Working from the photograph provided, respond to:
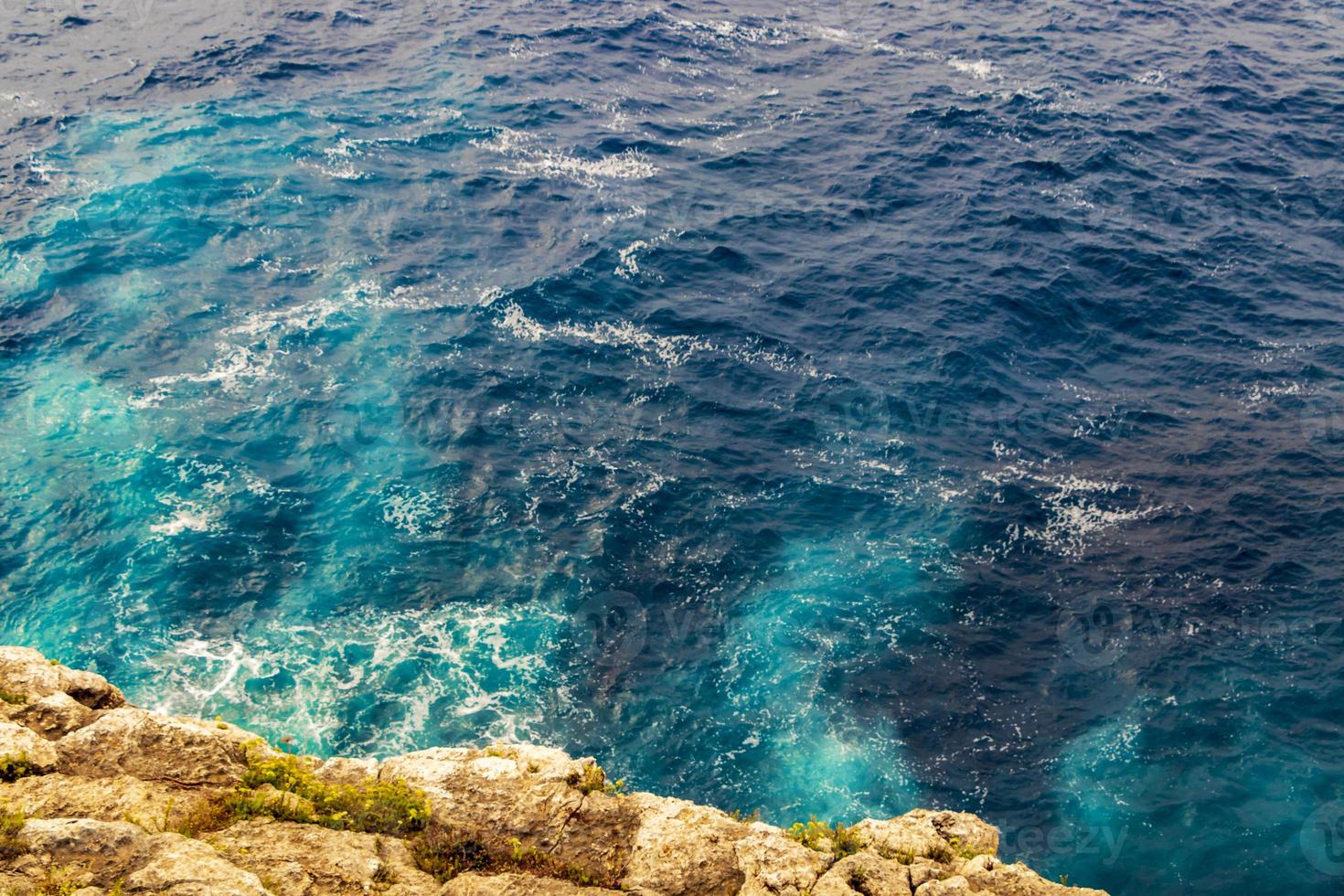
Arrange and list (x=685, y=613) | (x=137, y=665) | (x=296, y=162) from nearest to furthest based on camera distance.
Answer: (x=137, y=665), (x=685, y=613), (x=296, y=162)

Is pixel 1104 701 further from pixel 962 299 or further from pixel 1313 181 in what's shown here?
pixel 1313 181

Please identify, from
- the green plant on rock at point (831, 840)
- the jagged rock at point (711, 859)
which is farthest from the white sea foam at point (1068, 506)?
the jagged rock at point (711, 859)

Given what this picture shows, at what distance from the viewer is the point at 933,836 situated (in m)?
27.1

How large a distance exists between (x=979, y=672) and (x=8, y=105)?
82691 mm

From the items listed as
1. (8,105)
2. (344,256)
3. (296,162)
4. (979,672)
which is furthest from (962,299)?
(8,105)

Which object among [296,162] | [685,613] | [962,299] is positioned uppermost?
[296,162]

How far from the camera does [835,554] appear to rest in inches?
1882

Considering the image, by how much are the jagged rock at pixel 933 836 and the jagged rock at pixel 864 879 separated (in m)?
1.30

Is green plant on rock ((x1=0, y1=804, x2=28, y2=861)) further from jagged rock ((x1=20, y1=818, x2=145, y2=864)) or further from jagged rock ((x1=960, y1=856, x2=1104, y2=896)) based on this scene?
jagged rock ((x1=960, y1=856, x2=1104, y2=896))

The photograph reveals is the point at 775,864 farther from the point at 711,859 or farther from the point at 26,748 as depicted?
the point at 26,748

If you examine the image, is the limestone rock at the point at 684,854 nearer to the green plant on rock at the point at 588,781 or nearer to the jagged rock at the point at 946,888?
the green plant on rock at the point at 588,781

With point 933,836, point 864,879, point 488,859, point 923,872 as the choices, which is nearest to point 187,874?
point 488,859

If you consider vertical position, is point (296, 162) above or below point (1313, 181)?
above

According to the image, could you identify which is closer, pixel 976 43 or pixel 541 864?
pixel 541 864
